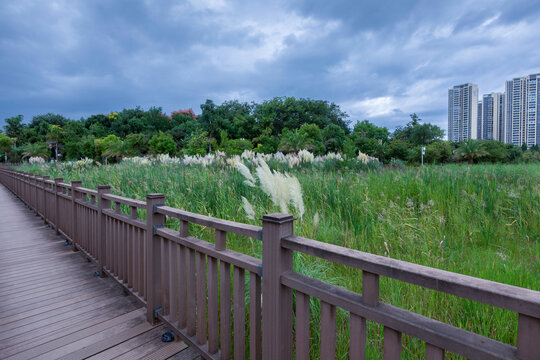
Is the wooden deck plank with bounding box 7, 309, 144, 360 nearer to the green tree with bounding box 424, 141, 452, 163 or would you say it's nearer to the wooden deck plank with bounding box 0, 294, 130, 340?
the wooden deck plank with bounding box 0, 294, 130, 340

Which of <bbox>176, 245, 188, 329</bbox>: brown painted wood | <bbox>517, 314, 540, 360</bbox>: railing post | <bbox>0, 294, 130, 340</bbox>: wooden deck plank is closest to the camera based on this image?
<bbox>517, 314, 540, 360</bbox>: railing post

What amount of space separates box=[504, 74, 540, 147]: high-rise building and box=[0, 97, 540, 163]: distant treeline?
2080 centimetres

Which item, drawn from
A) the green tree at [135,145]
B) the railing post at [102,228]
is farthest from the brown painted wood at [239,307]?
the green tree at [135,145]

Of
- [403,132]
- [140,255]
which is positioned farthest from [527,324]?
[403,132]

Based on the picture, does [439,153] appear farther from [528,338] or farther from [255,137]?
[528,338]

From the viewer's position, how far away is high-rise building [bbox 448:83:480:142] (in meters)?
79.6

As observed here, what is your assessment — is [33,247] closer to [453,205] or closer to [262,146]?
[453,205]

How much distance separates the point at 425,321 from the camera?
3.27ft

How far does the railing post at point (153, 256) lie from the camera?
256cm

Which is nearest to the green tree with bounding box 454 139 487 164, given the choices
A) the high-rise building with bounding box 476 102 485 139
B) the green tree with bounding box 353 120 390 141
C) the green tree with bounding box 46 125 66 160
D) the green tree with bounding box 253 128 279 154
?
the green tree with bounding box 353 120 390 141

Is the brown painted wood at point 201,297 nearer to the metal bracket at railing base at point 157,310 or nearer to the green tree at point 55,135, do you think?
the metal bracket at railing base at point 157,310

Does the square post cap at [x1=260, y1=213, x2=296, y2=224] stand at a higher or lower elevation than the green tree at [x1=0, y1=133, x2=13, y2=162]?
lower

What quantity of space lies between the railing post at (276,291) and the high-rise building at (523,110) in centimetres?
8046

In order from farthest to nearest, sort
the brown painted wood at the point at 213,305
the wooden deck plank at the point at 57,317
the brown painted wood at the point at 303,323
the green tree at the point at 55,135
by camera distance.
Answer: the green tree at the point at 55,135 < the wooden deck plank at the point at 57,317 < the brown painted wood at the point at 213,305 < the brown painted wood at the point at 303,323
